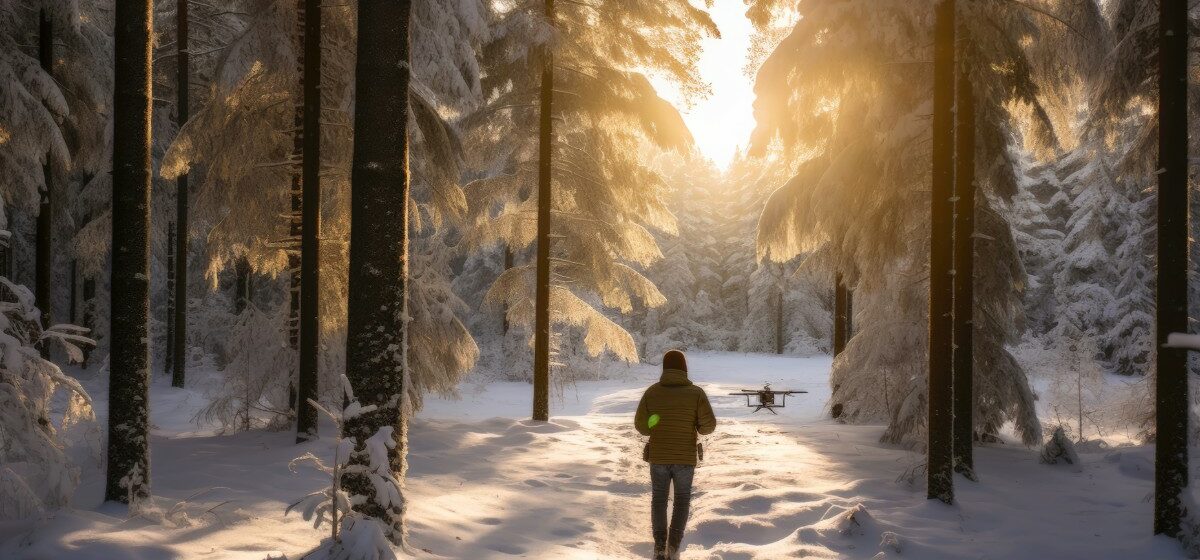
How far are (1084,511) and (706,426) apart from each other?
16.8ft

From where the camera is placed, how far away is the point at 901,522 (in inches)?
298

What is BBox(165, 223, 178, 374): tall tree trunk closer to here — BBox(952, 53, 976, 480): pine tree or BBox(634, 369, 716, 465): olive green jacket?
BBox(634, 369, 716, 465): olive green jacket

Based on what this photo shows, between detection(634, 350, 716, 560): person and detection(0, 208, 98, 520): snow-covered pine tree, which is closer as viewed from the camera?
detection(0, 208, 98, 520): snow-covered pine tree

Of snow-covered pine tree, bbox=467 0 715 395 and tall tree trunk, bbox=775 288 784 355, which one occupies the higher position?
snow-covered pine tree, bbox=467 0 715 395

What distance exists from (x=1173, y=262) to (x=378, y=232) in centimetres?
787

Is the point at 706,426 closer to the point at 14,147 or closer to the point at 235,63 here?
the point at 235,63

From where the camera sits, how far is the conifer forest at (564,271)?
5.56m

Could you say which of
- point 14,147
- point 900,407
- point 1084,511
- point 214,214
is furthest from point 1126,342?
point 14,147

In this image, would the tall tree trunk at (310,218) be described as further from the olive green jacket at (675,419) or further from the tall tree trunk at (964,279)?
the tall tree trunk at (964,279)

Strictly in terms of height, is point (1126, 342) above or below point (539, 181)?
below

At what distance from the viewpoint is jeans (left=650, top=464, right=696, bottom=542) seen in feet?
21.0

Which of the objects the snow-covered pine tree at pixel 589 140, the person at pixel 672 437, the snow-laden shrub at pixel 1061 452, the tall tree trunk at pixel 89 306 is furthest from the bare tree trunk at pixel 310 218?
the tall tree trunk at pixel 89 306

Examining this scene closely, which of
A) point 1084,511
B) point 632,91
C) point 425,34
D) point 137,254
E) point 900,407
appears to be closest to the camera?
point 137,254

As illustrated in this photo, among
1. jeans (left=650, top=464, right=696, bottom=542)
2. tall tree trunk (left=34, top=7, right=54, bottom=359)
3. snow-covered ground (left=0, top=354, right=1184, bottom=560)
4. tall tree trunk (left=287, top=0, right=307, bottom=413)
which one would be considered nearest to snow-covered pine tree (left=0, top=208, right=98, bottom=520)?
snow-covered ground (left=0, top=354, right=1184, bottom=560)
